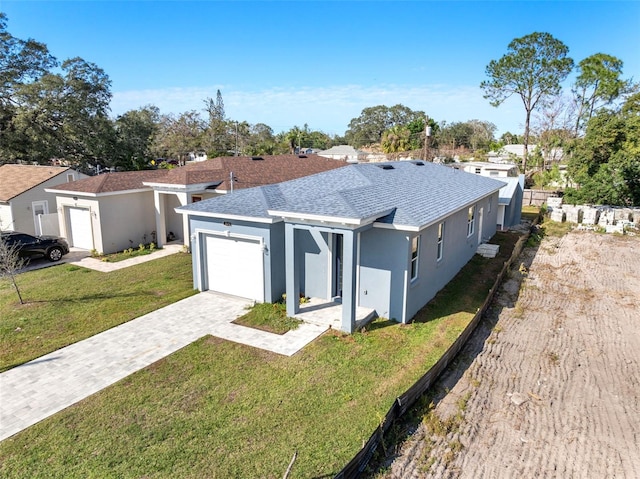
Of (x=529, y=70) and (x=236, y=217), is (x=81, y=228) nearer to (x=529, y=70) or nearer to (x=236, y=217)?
(x=236, y=217)

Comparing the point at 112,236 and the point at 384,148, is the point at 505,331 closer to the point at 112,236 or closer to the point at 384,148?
the point at 112,236

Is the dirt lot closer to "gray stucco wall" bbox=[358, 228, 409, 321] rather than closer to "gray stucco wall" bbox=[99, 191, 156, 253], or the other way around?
"gray stucco wall" bbox=[358, 228, 409, 321]

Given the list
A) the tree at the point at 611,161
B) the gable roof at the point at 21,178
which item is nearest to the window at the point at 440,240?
the gable roof at the point at 21,178

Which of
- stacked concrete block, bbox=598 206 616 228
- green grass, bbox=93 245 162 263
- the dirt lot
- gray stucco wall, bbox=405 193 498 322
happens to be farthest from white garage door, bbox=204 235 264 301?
stacked concrete block, bbox=598 206 616 228

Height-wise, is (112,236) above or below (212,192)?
below

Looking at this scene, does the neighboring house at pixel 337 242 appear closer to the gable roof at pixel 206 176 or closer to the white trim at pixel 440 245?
the white trim at pixel 440 245

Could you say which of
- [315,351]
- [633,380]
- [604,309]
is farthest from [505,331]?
[315,351]

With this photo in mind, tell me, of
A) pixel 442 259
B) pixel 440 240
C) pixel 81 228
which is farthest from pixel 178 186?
pixel 442 259
